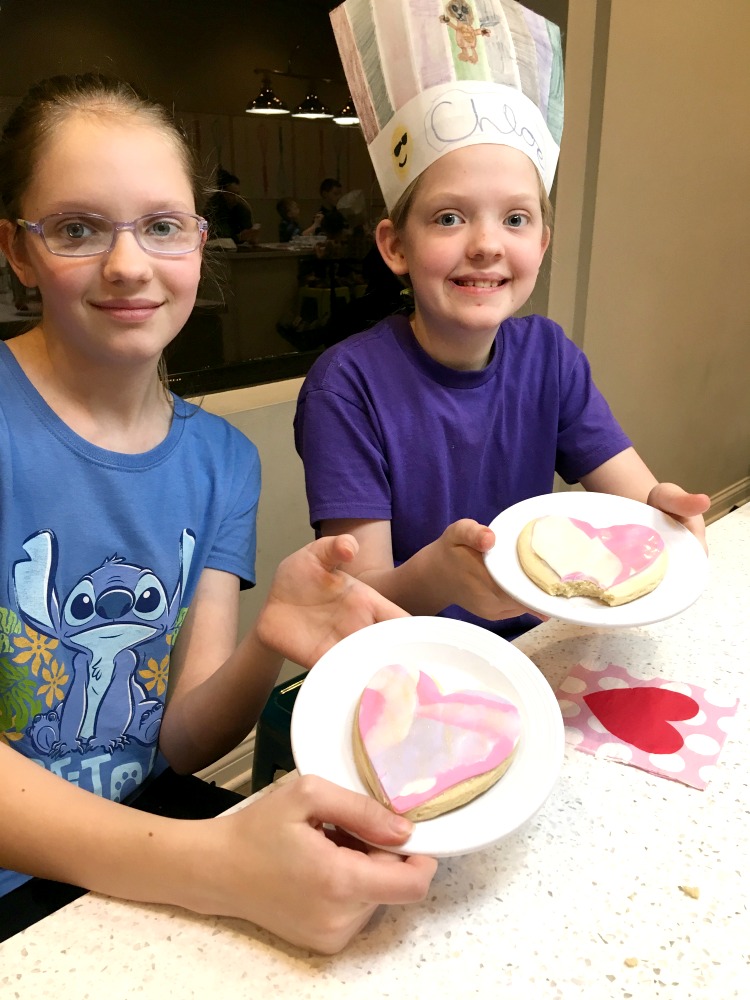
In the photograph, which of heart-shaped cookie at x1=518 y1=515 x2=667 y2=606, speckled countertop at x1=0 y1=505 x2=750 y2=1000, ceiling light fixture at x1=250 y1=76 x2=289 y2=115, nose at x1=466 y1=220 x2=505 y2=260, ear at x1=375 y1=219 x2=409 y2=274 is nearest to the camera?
speckled countertop at x1=0 y1=505 x2=750 y2=1000

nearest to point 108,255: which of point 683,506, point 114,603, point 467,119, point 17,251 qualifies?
point 17,251

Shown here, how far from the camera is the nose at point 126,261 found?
83cm

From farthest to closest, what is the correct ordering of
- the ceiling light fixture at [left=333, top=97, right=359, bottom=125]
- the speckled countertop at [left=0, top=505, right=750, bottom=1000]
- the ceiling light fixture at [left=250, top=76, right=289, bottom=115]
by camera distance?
the ceiling light fixture at [left=333, top=97, right=359, bottom=125]
the ceiling light fixture at [left=250, top=76, right=289, bottom=115]
the speckled countertop at [left=0, top=505, right=750, bottom=1000]

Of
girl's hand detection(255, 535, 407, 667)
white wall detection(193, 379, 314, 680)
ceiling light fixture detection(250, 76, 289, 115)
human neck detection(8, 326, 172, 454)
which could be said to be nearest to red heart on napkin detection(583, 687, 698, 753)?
girl's hand detection(255, 535, 407, 667)

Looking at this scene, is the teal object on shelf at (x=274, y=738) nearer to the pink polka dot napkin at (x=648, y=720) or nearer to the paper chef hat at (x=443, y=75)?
the pink polka dot napkin at (x=648, y=720)

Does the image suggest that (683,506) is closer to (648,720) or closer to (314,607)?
(648,720)

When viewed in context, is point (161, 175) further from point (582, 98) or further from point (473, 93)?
point (582, 98)

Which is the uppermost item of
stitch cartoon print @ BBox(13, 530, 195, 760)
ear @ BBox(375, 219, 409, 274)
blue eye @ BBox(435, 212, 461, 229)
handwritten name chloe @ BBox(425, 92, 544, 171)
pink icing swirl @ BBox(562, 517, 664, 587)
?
handwritten name chloe @ BBox(425, 92, 544, 171)

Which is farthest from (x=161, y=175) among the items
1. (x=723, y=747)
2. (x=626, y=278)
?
(x=626, y=278)

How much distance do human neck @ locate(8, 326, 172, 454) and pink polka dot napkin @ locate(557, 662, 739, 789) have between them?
0.64 metres

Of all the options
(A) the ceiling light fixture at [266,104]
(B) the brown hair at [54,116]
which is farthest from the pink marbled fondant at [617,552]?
(A) the ceiling light fixture at [266,104]

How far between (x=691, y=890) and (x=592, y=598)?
32cm

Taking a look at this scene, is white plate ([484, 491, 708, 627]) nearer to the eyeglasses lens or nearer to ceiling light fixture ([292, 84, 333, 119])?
the eyeglasses lens

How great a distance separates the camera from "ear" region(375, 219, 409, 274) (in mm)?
1164
